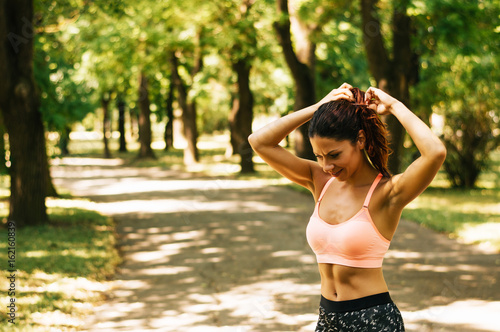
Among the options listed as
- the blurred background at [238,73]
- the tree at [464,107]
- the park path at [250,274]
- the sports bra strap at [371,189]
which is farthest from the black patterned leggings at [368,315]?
the tree at [464,107]

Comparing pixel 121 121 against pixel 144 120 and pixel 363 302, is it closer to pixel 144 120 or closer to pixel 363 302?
pixel 144 120

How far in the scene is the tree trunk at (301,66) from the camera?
18.2 meters

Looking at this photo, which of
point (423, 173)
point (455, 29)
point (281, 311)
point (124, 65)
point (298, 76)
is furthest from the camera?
point (124, 65)

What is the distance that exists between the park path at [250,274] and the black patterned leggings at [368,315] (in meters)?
3.58

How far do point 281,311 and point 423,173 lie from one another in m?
4.63

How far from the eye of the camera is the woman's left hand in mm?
2770

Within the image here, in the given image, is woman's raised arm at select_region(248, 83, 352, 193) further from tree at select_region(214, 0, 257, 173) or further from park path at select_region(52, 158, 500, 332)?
tree at select_region(214, 0, 257, 173)

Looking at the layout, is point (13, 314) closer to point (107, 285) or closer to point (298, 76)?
point (107, 285)

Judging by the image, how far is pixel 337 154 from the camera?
9.15 ft

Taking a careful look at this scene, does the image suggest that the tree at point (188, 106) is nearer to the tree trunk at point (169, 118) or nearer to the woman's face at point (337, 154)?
the tree trunk at point (169, 118)

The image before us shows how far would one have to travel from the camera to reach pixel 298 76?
754 inches

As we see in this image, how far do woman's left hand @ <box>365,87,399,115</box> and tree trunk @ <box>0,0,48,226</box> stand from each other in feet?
32.8

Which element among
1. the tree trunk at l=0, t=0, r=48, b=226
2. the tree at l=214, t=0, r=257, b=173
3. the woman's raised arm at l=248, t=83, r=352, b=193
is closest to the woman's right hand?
the woman's raised arm at l=248, t=83, r=352, b=193

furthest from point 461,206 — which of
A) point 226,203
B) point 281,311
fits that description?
point 281,311
